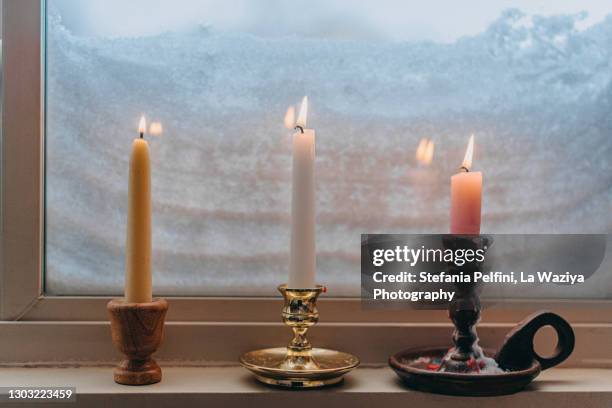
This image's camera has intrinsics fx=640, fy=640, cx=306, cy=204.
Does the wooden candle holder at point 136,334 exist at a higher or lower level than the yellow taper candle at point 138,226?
lower

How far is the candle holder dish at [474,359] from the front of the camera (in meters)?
0.64

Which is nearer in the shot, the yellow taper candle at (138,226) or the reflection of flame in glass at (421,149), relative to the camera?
the yellow taper candle at (138,226)

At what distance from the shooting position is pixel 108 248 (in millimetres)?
775

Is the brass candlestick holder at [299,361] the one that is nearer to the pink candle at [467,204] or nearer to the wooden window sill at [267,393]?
the wooden window sill at [267,393]

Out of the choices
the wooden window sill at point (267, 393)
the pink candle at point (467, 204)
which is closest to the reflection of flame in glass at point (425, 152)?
the pink candle at point (467, 204)

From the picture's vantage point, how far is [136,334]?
64cm

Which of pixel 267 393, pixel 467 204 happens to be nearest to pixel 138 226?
pixel 267 393

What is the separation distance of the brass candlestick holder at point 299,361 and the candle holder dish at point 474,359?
0.07 metres

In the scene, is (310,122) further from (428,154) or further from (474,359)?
(474,359)

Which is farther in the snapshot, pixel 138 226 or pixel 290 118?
pixel 290 118

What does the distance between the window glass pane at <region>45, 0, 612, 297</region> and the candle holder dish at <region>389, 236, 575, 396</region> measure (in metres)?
0.13

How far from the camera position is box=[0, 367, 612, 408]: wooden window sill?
64 cm

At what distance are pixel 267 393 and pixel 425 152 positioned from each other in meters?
0.34

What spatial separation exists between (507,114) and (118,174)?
0.49 meters
